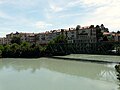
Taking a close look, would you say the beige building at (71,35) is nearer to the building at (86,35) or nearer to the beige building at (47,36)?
the building at (86,35)

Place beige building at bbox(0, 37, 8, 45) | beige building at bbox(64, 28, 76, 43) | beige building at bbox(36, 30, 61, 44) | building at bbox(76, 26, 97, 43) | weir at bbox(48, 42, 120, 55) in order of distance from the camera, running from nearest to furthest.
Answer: weir at bbox(48, 42, 120, 55) < building at bbox(76, 26, 97, 43) < beige building at bbox(64, 28, 76, 43) < beige building at bbox(36, 30, 61, 44) < beige building at bbox(0, 37, 8, 45)

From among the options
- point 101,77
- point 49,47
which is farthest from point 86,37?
point 101,77

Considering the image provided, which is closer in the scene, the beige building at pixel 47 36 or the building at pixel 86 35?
the building at pixel 86 35

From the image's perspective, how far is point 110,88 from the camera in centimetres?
2139

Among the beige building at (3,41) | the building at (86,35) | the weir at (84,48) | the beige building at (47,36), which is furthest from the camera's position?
the beige building at (3,41)

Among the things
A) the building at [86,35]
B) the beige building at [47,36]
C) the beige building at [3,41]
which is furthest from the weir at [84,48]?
the beige building at [3,41]

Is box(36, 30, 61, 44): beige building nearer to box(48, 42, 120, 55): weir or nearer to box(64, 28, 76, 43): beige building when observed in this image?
box(64, 28, 76, 43): beige building

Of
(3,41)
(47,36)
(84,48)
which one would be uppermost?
(47,36)

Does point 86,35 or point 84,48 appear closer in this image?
point 84,48

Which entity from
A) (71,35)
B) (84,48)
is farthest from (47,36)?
(84,48)

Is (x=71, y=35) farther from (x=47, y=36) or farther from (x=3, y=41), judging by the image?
(x=3, y=41)

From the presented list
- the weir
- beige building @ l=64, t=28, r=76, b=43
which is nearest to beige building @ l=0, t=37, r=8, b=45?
beige building @ l=64, t=28, r=76, b=43

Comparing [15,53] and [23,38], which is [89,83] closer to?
[15,53]

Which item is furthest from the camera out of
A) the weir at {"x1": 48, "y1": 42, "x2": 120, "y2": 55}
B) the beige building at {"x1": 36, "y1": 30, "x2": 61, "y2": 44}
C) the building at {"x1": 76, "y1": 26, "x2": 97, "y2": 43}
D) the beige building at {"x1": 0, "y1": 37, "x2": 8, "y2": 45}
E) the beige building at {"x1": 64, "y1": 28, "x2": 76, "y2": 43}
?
the beige building at {"x1": 0, "y1": 37, "x2": 8, "y2": 45}
